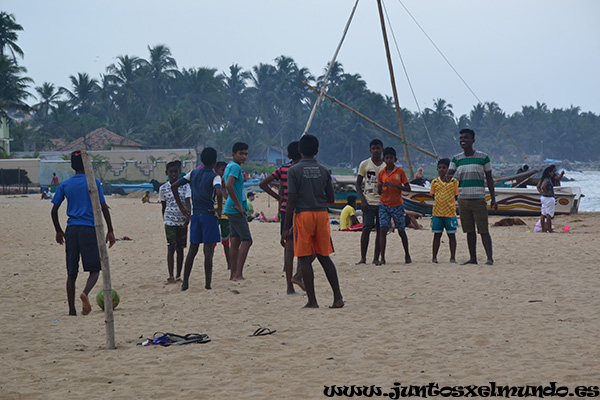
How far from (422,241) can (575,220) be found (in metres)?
8.13

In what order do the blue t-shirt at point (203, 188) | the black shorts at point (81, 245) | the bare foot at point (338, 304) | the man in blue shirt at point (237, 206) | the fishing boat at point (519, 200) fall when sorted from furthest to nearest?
the fishing boat at point (519, 200), the man in blue shirt at point (237, 206), the blue t-shirt at point (203, 188), the black shorts at point (81, 245), the bare foot at point (338, 304)

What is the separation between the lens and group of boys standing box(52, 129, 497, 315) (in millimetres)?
6309

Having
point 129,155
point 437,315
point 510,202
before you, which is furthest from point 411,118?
point 437,315

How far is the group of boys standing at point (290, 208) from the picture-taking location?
6.31 metres

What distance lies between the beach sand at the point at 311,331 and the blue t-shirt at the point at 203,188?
1.05m

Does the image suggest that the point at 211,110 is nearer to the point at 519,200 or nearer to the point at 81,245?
the point at 519,200

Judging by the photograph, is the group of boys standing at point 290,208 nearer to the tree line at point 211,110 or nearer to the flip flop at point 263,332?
the flip flop at point 263,332

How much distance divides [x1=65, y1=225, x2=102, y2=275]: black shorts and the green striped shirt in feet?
16.9

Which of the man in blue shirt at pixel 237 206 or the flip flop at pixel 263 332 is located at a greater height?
the man in blue shirt at pixel 237 206

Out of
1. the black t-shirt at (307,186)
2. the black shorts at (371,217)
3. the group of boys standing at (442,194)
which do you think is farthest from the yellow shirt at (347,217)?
the black t-shirt at (307,186)

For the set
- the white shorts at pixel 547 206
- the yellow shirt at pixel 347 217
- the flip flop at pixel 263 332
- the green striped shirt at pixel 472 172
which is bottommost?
the flip flop at pixel 263 332

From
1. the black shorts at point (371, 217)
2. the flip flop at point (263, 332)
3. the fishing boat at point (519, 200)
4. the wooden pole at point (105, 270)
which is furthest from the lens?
the fishing boat at point (519, 200)

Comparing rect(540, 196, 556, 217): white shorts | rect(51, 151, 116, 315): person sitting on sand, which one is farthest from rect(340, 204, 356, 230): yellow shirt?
rect(51, 151, 116, 315): person sitting on sand

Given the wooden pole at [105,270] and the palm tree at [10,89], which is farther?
the palm tree at [10,89]
